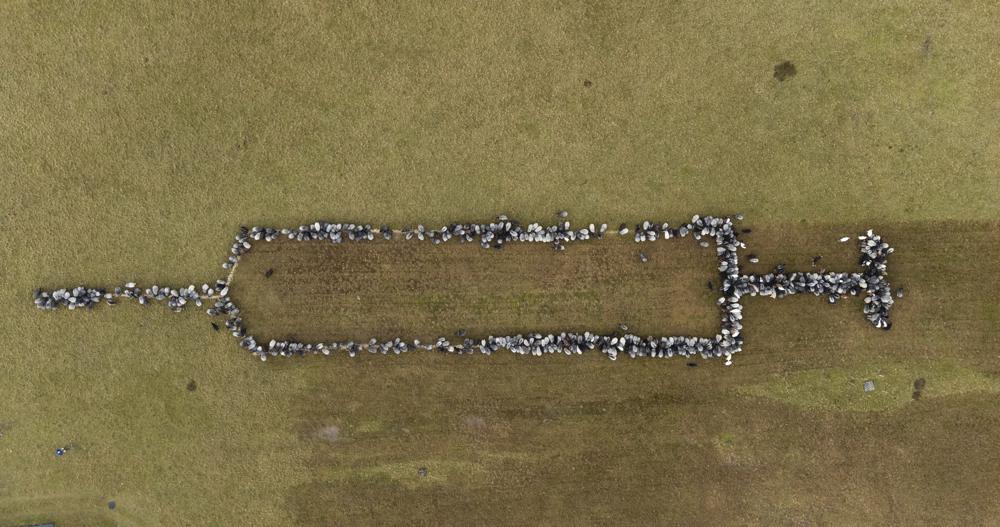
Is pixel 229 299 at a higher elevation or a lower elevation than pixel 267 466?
higher

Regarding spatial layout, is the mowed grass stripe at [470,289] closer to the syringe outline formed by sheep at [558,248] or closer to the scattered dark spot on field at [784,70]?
the syringe outline formed by sheep at [558,248]

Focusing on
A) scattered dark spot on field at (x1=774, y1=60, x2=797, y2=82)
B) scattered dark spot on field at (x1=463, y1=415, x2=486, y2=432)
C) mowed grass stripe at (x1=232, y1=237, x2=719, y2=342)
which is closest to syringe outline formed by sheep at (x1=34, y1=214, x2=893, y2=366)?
mowed grass stripe at (x1=232, y1=237, x2=719, y2=342)

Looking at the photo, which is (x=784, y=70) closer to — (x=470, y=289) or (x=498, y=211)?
(x=498, y=211)

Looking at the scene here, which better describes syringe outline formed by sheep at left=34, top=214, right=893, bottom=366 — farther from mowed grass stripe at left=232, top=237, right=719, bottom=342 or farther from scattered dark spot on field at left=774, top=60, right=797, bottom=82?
scattered dark spot on field at left=774, top=60, right=797, bottom=82

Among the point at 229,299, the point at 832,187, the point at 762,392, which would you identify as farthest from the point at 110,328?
the point at 832,187

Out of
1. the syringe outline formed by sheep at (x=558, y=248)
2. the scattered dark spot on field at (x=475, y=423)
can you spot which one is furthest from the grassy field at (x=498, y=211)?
the syringe outline formed by sheep at (x=558, y=248)

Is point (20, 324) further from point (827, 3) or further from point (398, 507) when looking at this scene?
point (827, 3)
